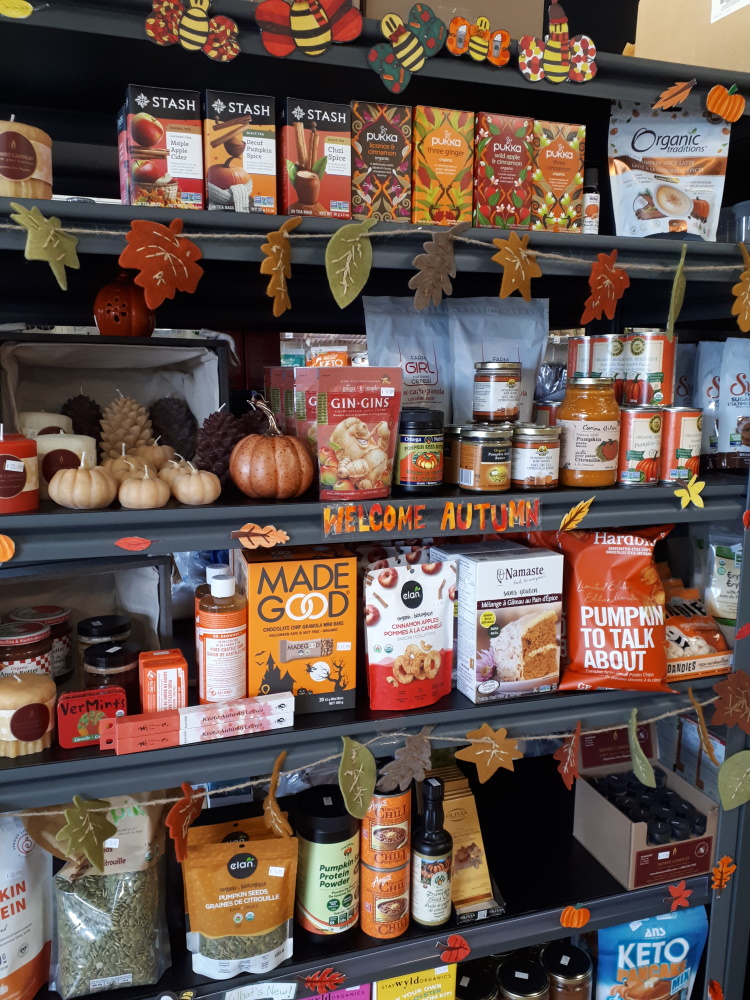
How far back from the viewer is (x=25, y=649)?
1.28 m

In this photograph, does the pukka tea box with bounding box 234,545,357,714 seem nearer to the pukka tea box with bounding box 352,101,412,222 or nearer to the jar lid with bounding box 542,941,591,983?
the pukka tea box with bounding box 352,101,412,222

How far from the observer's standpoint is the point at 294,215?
4.07ft

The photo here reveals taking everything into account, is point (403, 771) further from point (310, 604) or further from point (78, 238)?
point (78, 238)

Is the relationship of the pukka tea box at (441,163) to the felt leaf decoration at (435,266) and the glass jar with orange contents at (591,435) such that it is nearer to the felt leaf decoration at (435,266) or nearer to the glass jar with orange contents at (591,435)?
the felt leaf decoration at (435,266)

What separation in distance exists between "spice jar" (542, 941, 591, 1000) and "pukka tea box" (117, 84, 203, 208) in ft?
5.96

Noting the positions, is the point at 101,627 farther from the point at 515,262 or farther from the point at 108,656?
the point at 515,262

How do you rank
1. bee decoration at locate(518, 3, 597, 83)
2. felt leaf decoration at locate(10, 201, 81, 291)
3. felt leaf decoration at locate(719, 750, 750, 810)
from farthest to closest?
felt leaf decoration at locate(719, 750, 750, 810), bee decoration at locate(518, 3, 597, 83), felt leaf decoration at locate(10, 201, 81, 291)

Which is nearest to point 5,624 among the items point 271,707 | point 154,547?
point 154,547

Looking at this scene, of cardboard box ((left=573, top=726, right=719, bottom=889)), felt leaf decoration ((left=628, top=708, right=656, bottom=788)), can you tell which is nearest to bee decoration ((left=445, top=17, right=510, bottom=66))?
felt leaf decoration ((left=628, top=708, right=656, bottom=788))

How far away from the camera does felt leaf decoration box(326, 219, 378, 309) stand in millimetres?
1209

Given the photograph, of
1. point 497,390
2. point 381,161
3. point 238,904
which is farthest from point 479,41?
point 238,904

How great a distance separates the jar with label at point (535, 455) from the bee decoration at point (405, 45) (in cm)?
65

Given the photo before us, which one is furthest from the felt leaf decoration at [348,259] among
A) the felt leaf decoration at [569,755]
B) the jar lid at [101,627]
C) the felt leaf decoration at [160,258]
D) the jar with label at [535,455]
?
the felt leaf decoration at [569,755]

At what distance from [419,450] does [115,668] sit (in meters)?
0.67
